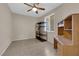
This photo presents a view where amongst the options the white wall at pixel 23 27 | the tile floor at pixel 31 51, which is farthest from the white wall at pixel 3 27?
the white wall at pixel 23 27

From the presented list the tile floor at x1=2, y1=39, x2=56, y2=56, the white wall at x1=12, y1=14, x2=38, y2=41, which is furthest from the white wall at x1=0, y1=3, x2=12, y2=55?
the white wall at x1=12, y1=14, x2=38, y2=41

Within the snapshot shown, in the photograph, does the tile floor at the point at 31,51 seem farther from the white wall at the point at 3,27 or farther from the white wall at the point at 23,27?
the white wall at the point at 23,27

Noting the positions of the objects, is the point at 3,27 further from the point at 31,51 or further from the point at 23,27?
the point at 23,27

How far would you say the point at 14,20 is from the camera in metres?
6.50

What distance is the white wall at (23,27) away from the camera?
670cm

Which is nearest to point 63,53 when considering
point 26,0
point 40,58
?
point 40,58

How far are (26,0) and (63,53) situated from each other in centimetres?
163

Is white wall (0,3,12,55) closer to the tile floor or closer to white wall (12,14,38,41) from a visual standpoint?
the tile floor

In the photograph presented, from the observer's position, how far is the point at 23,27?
700cm

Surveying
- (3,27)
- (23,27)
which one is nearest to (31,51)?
(3,27)

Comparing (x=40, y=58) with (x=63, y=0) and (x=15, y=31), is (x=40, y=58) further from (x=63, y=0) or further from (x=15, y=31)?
(x=15, y=31)

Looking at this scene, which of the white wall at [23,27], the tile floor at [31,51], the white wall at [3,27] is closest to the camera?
the white wall at [3,27]

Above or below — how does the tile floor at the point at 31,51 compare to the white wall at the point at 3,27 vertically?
below

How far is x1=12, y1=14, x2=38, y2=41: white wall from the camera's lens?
6.70m
